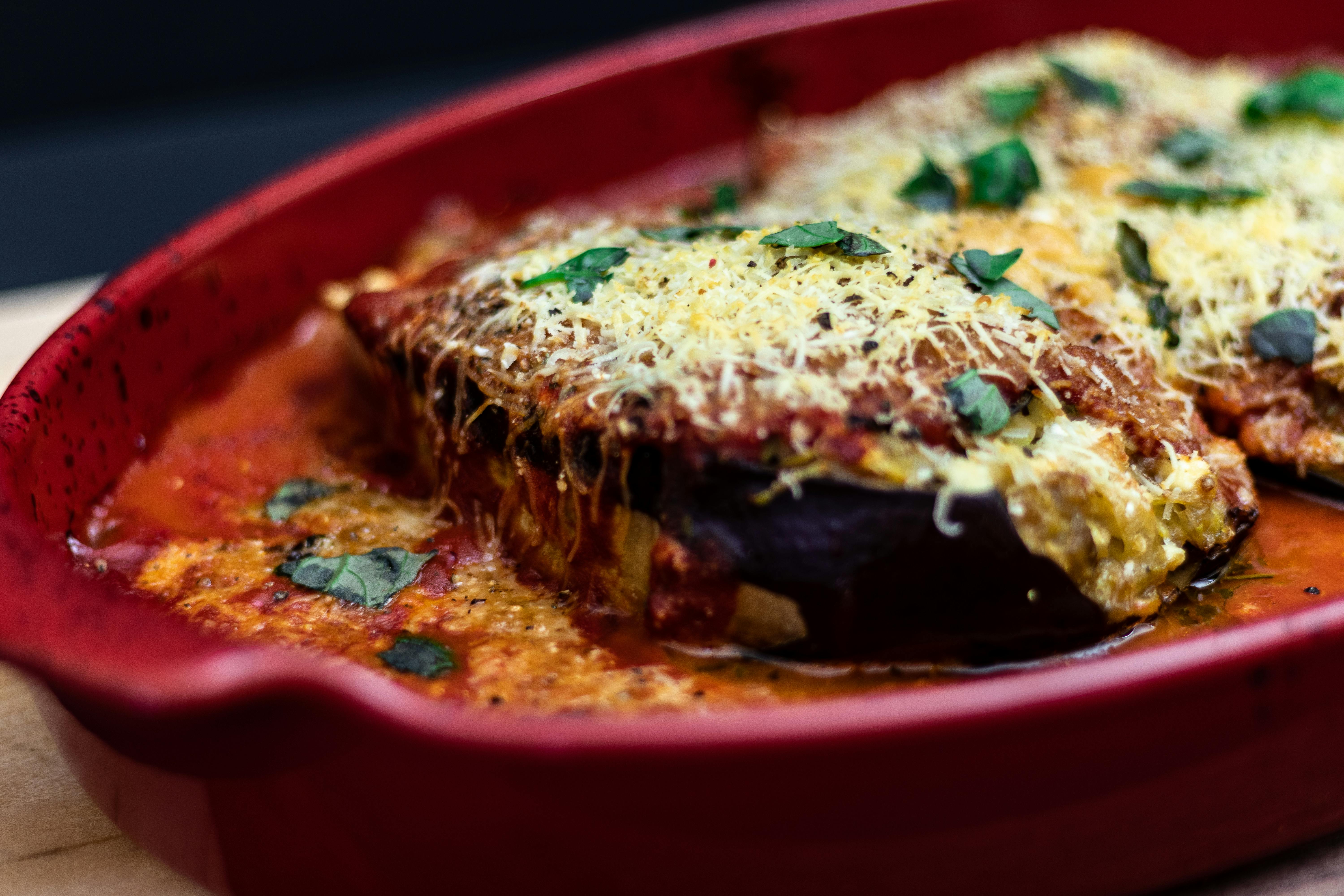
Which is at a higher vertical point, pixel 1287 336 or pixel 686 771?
pixel 1287 336

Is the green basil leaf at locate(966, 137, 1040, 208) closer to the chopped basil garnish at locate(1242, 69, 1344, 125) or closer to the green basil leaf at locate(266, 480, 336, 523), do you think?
the chopped basil garnish at locate(1242, 69, 1344, 125)

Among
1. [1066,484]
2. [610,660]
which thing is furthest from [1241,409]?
[610,660]

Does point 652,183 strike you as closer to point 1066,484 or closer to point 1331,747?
point 1066,484

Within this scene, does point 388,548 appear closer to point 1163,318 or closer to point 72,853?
point 72,853

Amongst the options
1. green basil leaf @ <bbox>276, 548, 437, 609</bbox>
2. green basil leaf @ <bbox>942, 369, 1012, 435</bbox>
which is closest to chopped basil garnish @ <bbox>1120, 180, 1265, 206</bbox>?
green basil leaf @ <bbox>942, 369, 1012, 435</bbox>

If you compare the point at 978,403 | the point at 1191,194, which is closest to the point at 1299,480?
the point at 1191,194
